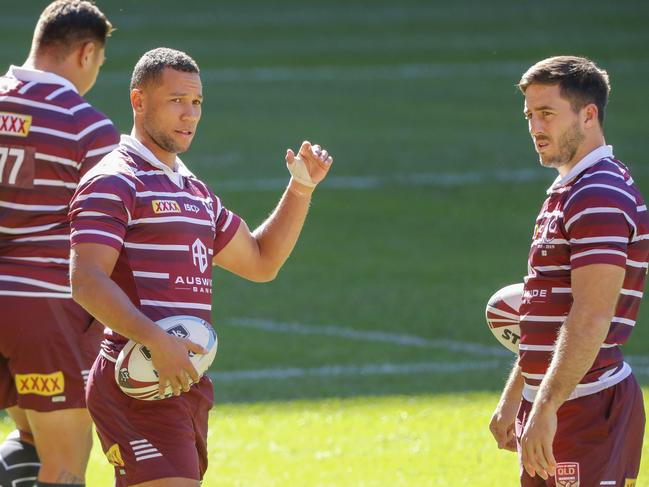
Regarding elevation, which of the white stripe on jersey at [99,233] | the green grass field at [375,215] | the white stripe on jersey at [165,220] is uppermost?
the white stripe on jersey at [165,220]

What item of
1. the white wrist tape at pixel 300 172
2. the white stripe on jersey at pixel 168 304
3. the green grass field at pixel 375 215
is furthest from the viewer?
the green grass field at pixel 375 215

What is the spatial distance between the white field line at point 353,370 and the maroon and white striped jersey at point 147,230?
4.87 meters

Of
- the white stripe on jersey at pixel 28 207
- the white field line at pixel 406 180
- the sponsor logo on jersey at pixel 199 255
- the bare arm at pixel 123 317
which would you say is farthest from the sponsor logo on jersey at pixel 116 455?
the white field line at pixel 406 180

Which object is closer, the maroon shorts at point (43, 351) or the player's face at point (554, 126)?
the player's face at point (554, 126)

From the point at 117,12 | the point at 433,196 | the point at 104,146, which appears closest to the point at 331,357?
the point at 104,146

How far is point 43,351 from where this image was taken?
20.6 feet

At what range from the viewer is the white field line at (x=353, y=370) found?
33.7 ft

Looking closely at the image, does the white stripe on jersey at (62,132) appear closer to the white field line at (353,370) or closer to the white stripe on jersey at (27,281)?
the white stripe on jersey at (27,281)

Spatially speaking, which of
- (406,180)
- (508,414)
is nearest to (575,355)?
(508,414)

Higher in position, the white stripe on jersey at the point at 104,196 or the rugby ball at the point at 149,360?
the white stripe on jersey at the point at 104,196

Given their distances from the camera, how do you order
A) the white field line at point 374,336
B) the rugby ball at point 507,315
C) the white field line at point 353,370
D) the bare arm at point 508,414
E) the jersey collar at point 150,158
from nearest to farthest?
the jersey collar at point 150,158 < the bare arm at point 508,414 < the rugby ball at point 507,315 < the white field line at point 353,370 < the white field line at point 374,336

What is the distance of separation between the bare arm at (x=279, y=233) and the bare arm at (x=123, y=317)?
862 mm

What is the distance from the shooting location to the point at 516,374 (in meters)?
5.46

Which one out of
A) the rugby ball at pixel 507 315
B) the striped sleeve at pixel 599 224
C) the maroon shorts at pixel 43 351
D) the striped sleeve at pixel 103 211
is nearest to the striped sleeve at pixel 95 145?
the maroon shorts at pixel 43 351
